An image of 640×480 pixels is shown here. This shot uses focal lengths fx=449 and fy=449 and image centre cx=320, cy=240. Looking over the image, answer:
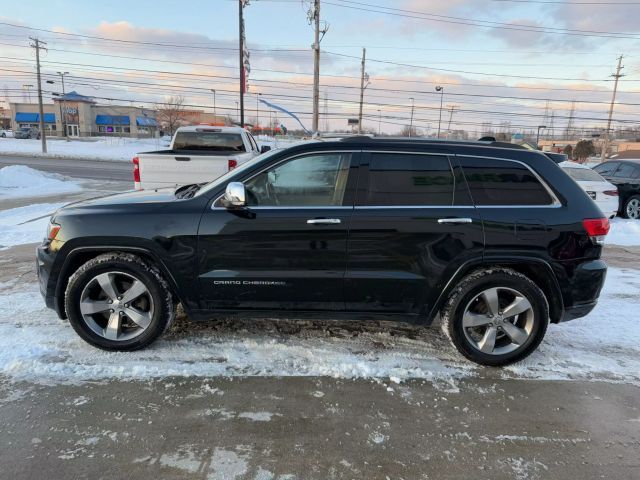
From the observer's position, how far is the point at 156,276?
11.9ft

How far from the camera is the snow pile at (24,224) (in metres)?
7.62

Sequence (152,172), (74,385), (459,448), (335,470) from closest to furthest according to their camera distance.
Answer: (335,470)
(459,448)
(74,385)
(152,172)

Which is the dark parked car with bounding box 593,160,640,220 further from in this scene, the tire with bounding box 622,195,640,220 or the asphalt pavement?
the asphalt pavement

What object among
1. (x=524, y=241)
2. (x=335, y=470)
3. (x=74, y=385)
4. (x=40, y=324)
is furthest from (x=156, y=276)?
(x=524, y=241)

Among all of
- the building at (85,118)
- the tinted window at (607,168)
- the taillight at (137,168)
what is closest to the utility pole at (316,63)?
the tinted window at (607,168)

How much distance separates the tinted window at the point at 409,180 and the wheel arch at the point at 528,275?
1.87 ft

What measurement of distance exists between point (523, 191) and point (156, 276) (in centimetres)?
304

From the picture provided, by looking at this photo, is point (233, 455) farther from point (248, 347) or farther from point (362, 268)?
point (362, 268)

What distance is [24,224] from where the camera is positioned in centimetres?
877

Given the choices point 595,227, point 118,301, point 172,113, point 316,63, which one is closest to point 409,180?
point 595,227

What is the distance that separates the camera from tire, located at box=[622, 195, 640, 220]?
11.6 metres

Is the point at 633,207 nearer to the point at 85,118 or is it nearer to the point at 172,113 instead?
the point at 172,113

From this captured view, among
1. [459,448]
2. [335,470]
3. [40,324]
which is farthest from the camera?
[40,324]

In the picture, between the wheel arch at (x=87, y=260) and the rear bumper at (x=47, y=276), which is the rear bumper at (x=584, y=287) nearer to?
the wheel arch at (x=87, y=260)
